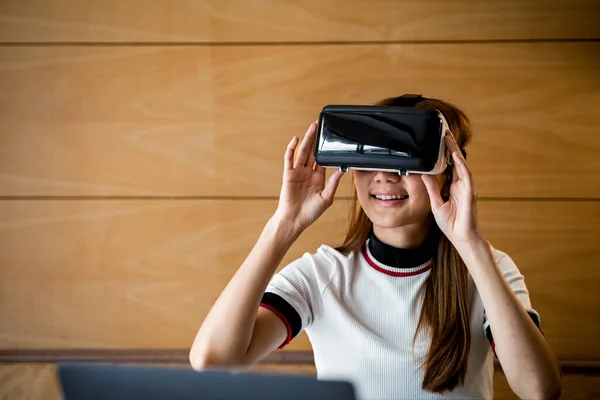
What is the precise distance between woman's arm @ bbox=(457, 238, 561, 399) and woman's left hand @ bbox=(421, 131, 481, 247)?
0.17 feet

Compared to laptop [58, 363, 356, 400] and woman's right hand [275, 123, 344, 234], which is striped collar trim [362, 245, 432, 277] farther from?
laptop [58, 363, 356, 400]

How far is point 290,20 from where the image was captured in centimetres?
193

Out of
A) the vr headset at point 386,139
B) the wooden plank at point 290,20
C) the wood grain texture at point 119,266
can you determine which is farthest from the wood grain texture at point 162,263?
the vr headset at point 386,139

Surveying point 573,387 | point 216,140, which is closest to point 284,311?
point 216,140

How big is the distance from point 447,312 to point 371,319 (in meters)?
0.15

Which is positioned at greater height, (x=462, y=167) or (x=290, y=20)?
(x=290, y=20)

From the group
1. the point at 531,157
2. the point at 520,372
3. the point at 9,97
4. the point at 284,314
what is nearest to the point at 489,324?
the point at 520,372

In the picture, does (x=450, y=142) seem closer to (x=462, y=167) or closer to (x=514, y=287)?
(x=462, y=167)

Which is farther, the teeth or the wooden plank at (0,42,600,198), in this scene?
the wooden plank at (0,42,600,198)

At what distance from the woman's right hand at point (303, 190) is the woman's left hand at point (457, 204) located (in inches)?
7.5

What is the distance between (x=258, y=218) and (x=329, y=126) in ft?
2.90

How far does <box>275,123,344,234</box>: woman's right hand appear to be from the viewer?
51.3 inches

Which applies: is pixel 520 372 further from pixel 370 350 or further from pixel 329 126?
pixel 329 126

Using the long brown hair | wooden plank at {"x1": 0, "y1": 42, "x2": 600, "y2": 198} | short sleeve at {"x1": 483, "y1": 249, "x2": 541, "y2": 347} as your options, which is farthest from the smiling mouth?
wooden plank at {"x1": 0, "y1": 42, "x2": 600, "y2": 198}
